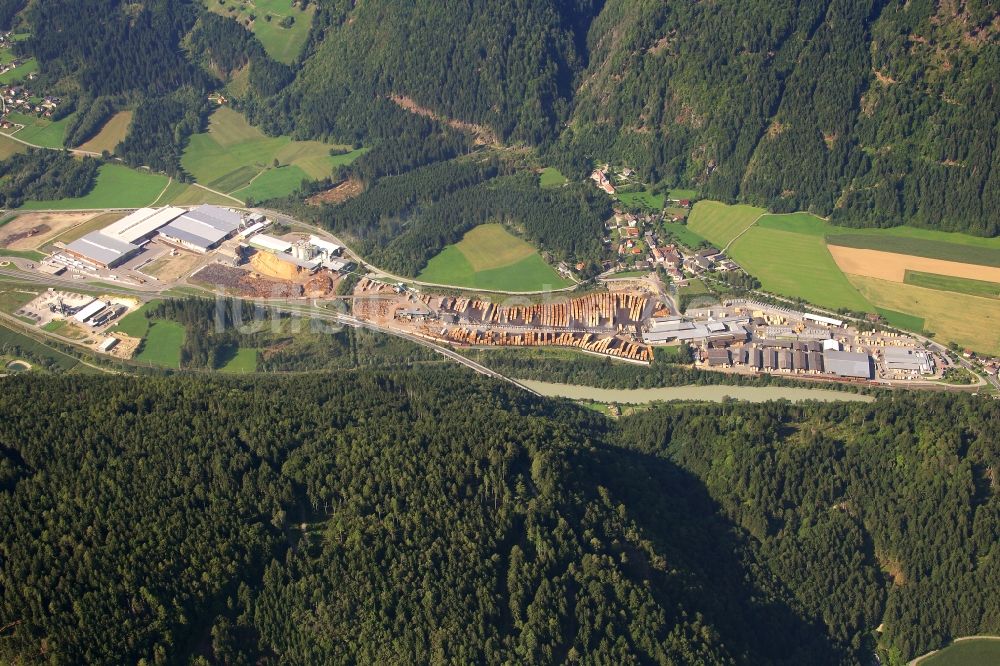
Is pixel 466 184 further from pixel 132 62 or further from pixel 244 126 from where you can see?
pixel 132 62

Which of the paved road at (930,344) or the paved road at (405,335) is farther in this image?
the paved road at (405,335)

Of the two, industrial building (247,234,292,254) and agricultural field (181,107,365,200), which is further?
agricultural field (181,107,365,200)

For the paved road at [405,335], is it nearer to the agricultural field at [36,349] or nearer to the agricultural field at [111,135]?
the agricultural field at [36,349]

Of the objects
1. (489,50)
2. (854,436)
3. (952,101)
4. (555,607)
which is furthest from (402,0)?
(555,607)

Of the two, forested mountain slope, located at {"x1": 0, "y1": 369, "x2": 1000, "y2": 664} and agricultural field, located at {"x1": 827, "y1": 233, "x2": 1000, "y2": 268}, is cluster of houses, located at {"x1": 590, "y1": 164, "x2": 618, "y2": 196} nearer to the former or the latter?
agricultural field, located at {"x1": 827, "y1": 233, "x2": 1000, "y2": 268}

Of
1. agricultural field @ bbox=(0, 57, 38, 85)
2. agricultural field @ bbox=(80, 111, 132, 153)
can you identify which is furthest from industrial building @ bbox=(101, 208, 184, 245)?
agricultural field @ bbox=(0, 57, 38, 85)

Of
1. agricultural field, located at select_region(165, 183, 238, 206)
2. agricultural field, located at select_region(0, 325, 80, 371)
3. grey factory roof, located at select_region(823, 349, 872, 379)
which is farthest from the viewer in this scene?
agricultural field, located at select_region(165, 183, 238, 206)

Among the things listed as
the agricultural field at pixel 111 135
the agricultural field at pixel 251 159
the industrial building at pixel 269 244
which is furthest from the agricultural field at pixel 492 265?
the agricultural field at pixel 111 135
